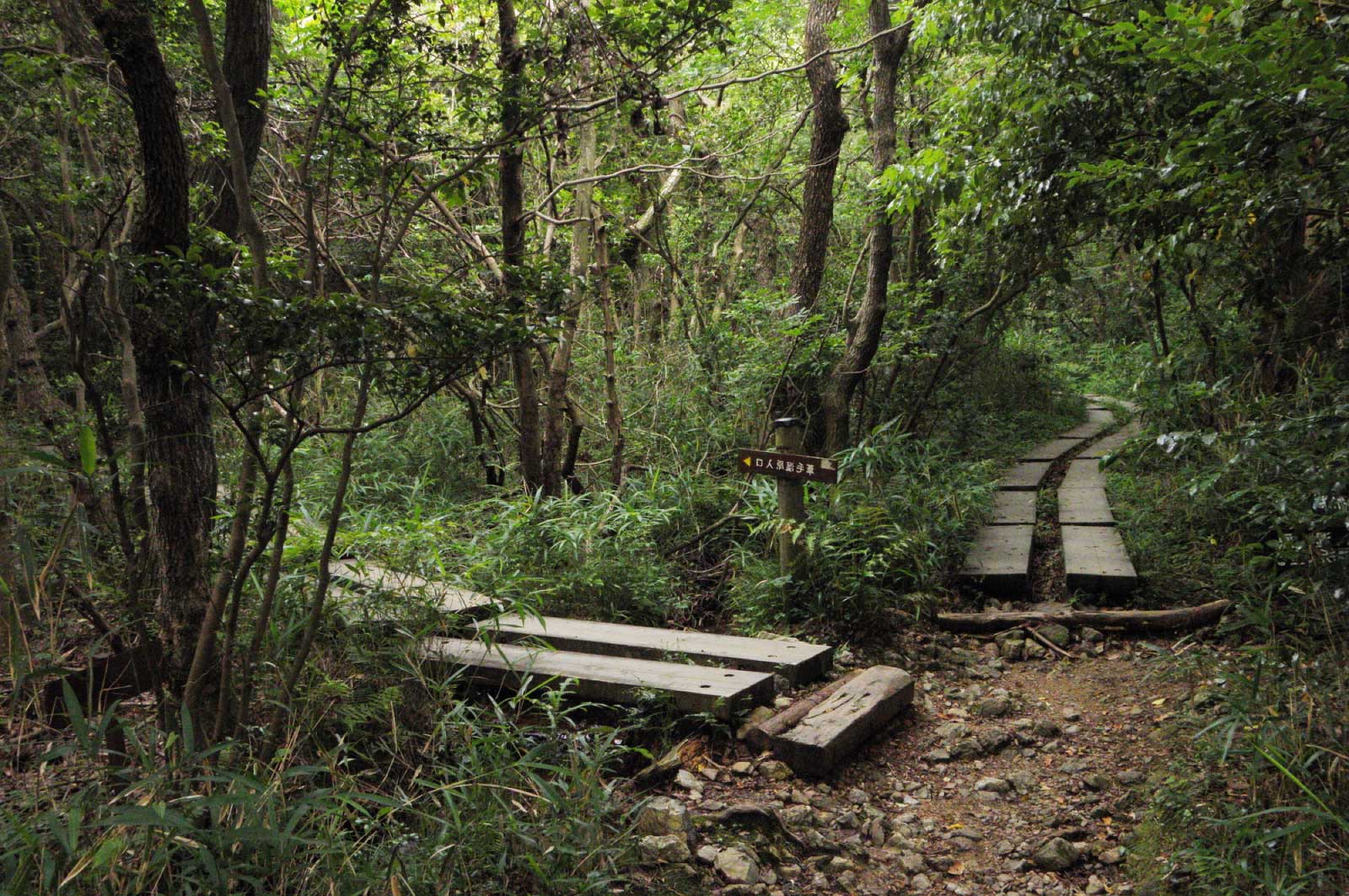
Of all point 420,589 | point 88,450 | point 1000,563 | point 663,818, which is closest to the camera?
point 88,450

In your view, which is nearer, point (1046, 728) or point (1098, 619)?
point (1046, 728)

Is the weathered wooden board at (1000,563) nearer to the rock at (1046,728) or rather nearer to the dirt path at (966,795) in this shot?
the dirt path at (966,795)

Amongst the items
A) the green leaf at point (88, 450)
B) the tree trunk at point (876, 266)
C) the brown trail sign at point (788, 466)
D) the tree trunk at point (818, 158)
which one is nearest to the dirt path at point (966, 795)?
the brown trail sign at point (788, 466)

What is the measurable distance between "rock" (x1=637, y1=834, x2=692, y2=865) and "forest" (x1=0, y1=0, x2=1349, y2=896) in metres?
0.03

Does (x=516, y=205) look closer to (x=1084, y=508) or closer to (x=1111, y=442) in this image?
(x=1084, y=508)

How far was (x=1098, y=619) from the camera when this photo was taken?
5.33 metres

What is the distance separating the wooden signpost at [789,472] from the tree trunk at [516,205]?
58.1 inches

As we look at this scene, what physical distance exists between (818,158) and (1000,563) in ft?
11.5

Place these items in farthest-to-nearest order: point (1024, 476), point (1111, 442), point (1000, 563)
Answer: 1. point (1111, 442)
2. point (1024, 476)
3. point (1000, 563)

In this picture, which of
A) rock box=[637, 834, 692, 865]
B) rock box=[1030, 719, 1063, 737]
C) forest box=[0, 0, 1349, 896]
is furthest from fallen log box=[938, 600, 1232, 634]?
rock box=[637, 834, 692, 865]

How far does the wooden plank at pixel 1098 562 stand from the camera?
553 centimetres

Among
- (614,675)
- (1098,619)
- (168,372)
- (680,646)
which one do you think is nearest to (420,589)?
(614,675)

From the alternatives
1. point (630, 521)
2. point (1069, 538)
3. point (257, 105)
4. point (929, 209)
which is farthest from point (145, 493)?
point (929, 209)

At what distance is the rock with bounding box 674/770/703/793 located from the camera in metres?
3.62
